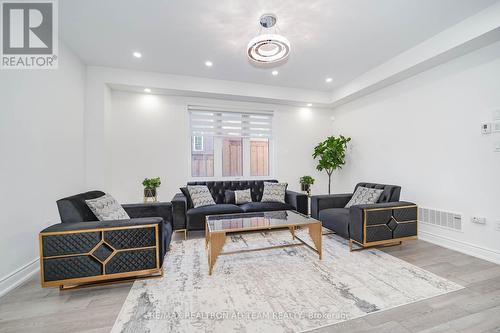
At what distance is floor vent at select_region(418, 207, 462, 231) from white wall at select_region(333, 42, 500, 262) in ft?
0.24

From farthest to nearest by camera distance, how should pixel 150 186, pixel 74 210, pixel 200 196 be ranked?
pixel 150 186
pixel 200 196
pixel 74 210

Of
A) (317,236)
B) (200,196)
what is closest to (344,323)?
(317,236)

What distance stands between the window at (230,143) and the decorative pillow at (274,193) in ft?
2.86

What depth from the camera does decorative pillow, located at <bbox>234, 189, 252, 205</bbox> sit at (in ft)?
13.5

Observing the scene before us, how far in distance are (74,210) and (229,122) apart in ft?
10.9

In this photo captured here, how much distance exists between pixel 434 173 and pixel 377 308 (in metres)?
2.56

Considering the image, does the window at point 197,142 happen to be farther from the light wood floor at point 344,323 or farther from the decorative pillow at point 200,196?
the light wood floor at point 344,323

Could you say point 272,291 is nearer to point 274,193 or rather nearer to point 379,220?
point 379,220

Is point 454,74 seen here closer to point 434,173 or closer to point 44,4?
point 434,173

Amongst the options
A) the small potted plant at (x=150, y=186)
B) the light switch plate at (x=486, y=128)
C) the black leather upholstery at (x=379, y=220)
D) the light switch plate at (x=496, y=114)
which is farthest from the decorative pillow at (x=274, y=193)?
the light switch plate at (x=496, y=114)

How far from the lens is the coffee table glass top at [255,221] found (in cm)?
258

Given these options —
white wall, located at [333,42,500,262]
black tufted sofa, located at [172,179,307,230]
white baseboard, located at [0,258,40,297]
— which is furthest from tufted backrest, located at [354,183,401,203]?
white baseboard, located at [0,258,40,297]

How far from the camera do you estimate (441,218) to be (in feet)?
10.4

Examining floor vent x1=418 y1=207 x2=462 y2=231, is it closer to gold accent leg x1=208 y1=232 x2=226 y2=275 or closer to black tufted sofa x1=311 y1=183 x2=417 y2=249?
black tufted sofa x1=311 y1=183 x2=417 y2=249
